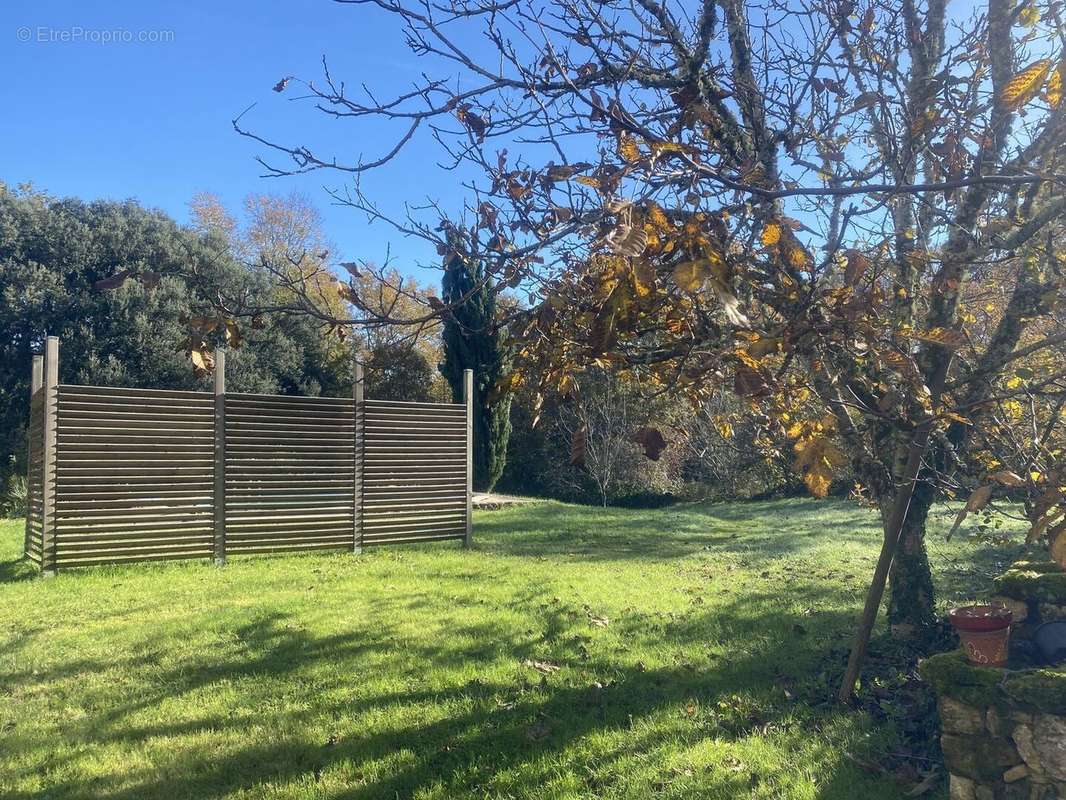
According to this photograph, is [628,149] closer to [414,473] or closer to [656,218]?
[656,218]

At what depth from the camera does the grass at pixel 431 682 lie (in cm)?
346

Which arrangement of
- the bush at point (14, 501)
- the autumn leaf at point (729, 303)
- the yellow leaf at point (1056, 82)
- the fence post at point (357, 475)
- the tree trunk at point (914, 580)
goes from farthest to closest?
the bush at point (14, 501), the fence post at point (357, 475), the tree trunk at point (914, 580), the yellow leaf at point (1056, 82), the autumn leaf at point (729, 303)

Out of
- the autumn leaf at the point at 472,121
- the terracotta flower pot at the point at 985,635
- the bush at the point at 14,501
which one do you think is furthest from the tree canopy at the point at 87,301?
the terracotta flower pot at the point at 985,635

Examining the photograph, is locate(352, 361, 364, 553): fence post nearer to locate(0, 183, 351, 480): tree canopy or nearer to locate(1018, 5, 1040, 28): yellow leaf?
locate(0, 183, 351, 480): tree canopy

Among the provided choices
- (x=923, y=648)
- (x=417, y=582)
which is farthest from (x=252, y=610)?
(x=923, y=648)

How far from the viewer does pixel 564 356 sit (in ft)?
11.5

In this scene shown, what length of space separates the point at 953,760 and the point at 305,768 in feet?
9.47

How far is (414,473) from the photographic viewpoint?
10.0 m

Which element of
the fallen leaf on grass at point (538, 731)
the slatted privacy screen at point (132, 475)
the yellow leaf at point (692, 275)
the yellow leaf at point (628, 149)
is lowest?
the fallen leaf on grass at point (538, 731)

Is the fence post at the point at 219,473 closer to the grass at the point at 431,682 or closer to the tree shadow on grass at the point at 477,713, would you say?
the grass at the point at 431,682

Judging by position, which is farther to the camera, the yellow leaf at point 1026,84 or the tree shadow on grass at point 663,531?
the tree shadow on grass at point 663,531

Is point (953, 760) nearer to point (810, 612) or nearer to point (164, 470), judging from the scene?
point (810, 612)

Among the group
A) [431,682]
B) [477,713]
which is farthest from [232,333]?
[431,682]

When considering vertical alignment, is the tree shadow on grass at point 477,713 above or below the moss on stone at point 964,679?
below
